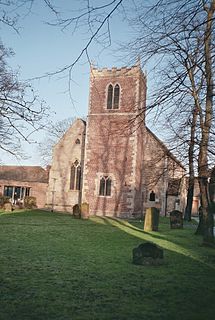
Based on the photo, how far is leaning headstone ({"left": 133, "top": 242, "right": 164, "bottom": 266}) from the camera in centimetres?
798

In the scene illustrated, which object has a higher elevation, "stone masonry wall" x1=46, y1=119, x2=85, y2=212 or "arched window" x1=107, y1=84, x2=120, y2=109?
"arched window" x1=107, y1=84, x2=120, y2=109

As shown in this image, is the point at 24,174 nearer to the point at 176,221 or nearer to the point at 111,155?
the point at 111,155

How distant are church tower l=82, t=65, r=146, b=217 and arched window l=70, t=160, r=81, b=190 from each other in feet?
8.47

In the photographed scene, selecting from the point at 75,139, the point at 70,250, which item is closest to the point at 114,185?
the point at 75,139

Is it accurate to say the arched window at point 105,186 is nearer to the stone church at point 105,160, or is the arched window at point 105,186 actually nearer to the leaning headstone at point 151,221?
the stone church at point 105,160

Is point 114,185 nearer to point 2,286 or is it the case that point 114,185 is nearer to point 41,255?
point 41,255

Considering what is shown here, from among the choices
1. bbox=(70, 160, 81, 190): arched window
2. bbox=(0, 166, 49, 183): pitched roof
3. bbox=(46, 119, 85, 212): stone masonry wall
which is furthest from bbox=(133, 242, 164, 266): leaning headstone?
bbox=(0, 166, 49, 183): pitched roof

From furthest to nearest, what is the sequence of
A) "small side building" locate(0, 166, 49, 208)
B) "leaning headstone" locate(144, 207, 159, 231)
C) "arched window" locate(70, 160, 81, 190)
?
"small side building" locate(0, 166, 49, 208)
"arched window" locate(70, 160, 81, 190)
"leaning headstone" locate(144, 207, 159, 231)

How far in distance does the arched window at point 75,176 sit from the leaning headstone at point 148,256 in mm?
22760

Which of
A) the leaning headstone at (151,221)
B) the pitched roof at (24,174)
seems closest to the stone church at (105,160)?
the pitched roof at (24,174)

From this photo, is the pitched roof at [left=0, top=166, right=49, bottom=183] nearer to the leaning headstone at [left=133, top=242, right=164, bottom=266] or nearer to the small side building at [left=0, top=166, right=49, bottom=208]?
the small side building at [left=0, top=166, right=49, bottom=208]

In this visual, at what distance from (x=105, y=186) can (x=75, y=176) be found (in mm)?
4309

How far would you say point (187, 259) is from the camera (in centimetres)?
920

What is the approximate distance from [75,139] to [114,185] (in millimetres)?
7111
